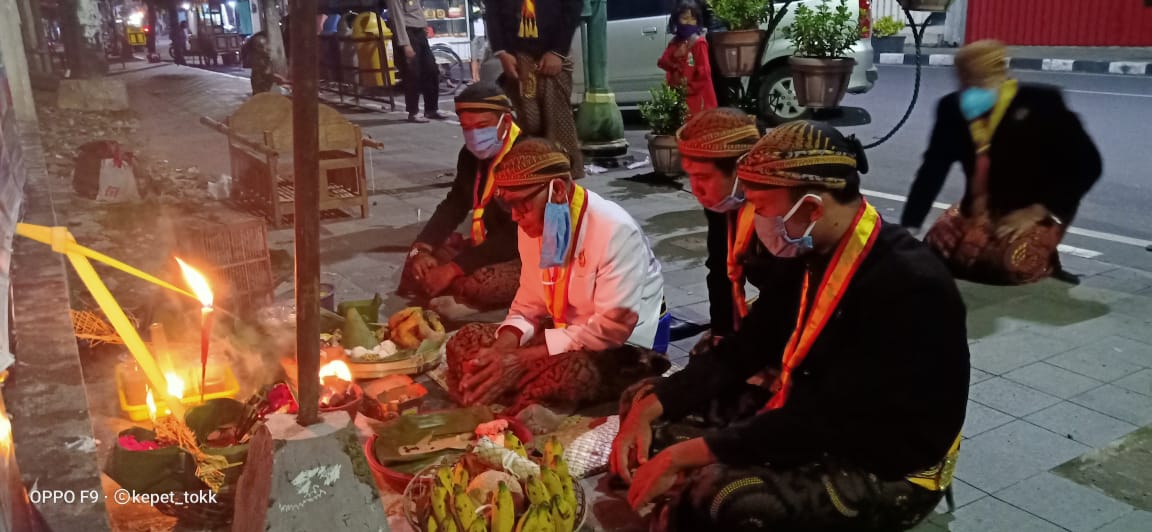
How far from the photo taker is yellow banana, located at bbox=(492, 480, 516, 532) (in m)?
2.55

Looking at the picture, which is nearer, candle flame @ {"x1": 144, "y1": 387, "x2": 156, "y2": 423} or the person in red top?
candle flame @ {"x1": 144, "y1": 387, "x2": 156, "y2": 423}

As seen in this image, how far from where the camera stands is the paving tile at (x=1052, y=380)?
3.93 m

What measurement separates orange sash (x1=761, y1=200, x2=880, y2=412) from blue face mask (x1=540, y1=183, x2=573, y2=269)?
1099 mm

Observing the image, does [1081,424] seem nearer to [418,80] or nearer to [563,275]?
[563,275]

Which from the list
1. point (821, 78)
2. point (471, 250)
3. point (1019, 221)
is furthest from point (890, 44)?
point (471, 250)

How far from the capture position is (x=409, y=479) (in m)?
3.04

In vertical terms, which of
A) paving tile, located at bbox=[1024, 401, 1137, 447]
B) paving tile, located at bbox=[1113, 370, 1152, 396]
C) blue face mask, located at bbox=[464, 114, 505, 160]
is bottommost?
paving tile, located at bbox=[1024, 401, 1137, 447]

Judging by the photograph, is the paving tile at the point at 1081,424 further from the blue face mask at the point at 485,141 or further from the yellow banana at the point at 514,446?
the blue face mask at the point at 485,141

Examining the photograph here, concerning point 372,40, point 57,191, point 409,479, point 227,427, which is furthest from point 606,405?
point 372,40

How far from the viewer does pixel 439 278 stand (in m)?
5.07

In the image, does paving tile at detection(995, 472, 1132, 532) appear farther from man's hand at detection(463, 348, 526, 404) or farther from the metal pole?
the metal pole

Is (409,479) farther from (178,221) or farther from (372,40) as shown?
(372,40)

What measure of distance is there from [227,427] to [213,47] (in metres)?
27.1

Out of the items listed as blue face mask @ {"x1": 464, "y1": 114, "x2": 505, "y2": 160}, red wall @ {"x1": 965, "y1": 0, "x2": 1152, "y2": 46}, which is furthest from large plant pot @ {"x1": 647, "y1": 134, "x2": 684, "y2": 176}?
red wall @ {"x1": 965, "y1": 0, "x2": 1152, "y2": 46}
